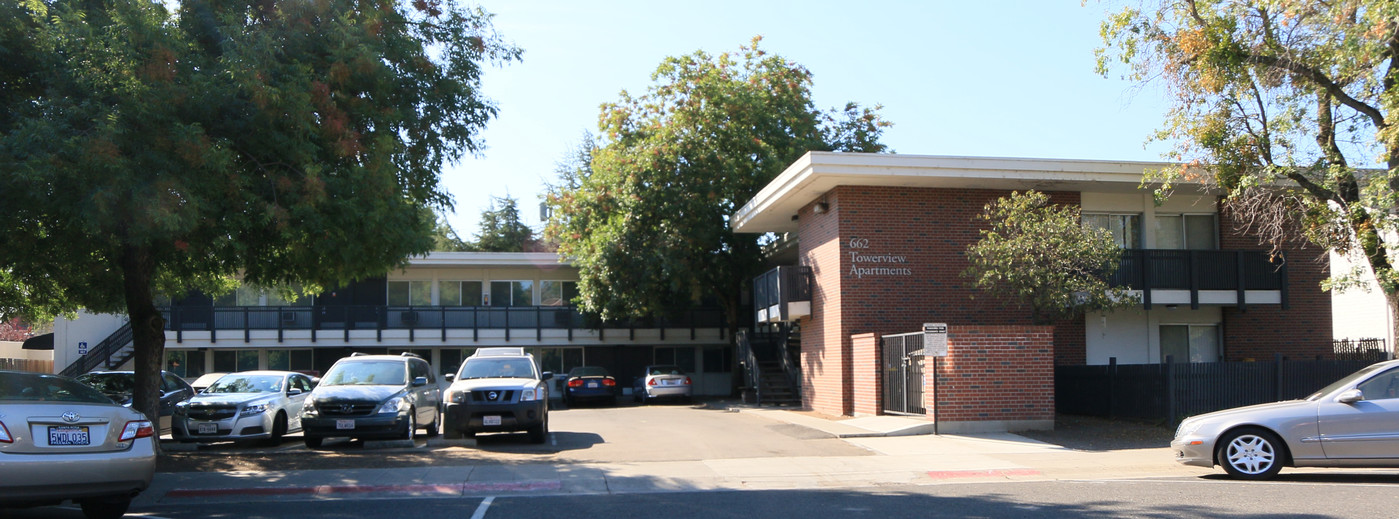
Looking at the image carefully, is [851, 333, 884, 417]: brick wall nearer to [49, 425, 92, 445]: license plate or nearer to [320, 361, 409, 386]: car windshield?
[320, 361, 409, 386]: car windshield

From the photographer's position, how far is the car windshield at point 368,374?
16.5m

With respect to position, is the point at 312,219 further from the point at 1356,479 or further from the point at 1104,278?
the point at 1104,278

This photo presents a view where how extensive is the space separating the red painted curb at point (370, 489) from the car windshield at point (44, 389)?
2.17m

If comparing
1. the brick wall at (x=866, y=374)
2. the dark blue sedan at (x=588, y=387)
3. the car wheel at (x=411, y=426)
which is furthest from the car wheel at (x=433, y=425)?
the dark blue sedan at (x=588, y=387)

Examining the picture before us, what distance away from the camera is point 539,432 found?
16.2 m

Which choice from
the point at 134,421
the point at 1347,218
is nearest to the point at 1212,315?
the point at 1347,218

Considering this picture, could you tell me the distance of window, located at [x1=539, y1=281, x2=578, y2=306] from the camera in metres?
37.8

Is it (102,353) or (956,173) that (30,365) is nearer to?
(102,353)

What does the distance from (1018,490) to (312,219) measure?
8433 millimetres

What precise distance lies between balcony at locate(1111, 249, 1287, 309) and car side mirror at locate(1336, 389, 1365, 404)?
34.1ft

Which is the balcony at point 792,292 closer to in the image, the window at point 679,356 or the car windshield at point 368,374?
the car windshield at point 368,374

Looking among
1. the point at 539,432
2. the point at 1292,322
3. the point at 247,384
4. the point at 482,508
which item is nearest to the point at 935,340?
the point at 539,432

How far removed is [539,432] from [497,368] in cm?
158

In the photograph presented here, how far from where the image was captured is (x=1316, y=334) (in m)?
23.1
